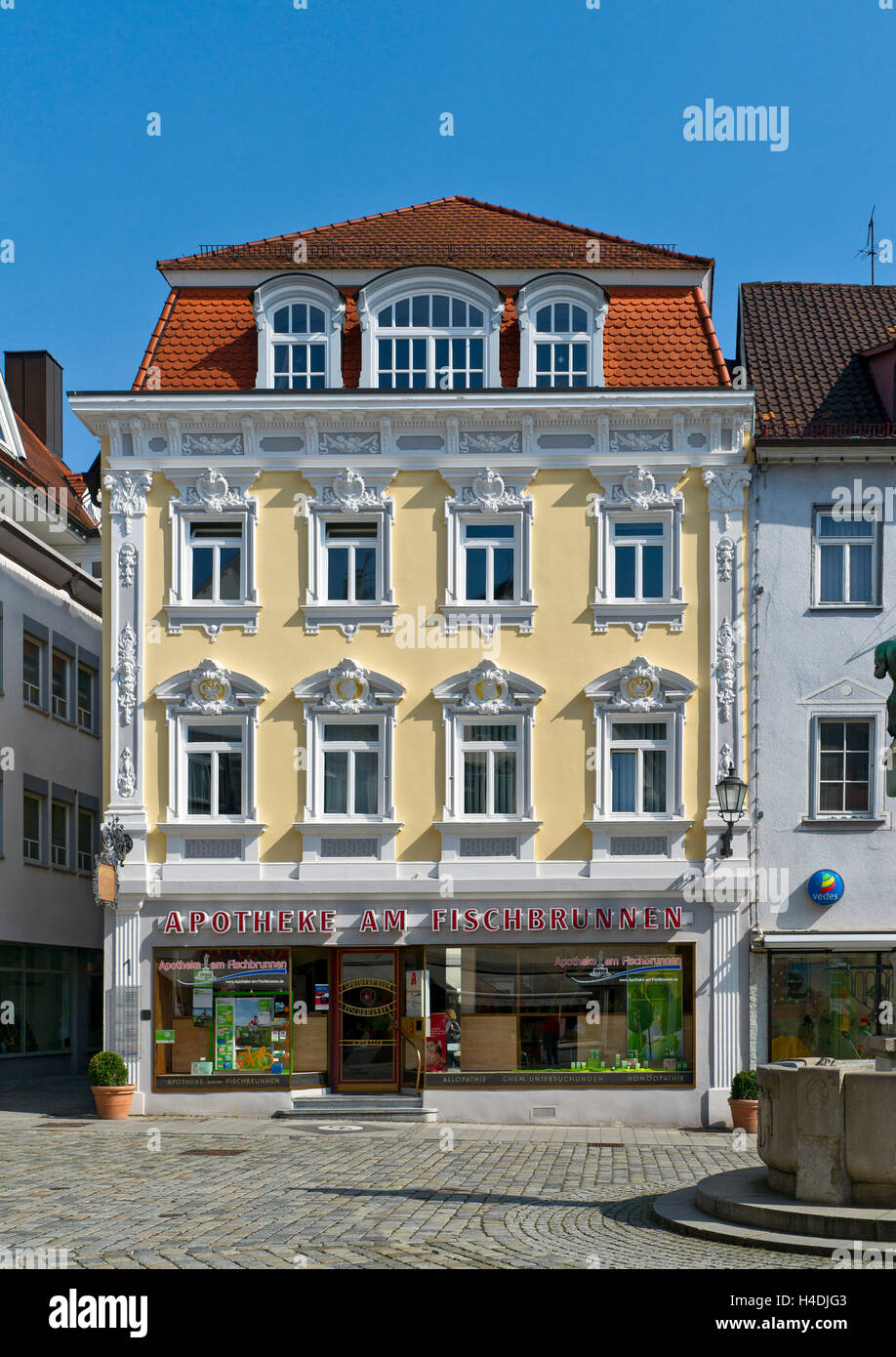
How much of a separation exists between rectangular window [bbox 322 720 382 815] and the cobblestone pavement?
196 inches

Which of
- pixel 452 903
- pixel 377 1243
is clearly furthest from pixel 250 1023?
pixel 377 1243

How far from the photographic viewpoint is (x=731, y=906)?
2577cm

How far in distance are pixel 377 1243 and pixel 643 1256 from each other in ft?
7.07

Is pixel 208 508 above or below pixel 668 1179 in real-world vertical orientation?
above

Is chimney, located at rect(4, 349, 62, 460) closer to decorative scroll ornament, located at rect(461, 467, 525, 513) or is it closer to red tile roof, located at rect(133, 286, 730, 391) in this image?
red tile roof, located at rect(133, 286, 730, 391)

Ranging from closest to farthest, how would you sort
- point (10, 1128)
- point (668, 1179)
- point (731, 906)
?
point (668, 1179)
point (10, 1128)
point (731, 906)

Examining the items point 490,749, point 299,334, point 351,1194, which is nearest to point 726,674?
point 490,749

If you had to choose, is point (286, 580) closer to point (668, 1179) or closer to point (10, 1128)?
point (10, 1128)

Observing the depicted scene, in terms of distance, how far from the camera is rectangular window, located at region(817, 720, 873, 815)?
85.8 feet

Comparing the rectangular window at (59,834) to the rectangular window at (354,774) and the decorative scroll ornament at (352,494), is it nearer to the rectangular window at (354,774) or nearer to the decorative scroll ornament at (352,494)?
the rectangular window at (354,774)

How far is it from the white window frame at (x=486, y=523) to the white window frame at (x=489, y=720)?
0.80 metres

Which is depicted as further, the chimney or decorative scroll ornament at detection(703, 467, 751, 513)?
the chimney

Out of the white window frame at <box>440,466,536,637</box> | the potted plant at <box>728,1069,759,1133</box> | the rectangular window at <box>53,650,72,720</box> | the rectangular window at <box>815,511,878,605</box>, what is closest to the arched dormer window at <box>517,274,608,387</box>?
the white window frame at <box>440,466,536,637</box>

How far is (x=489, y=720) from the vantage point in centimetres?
2639
